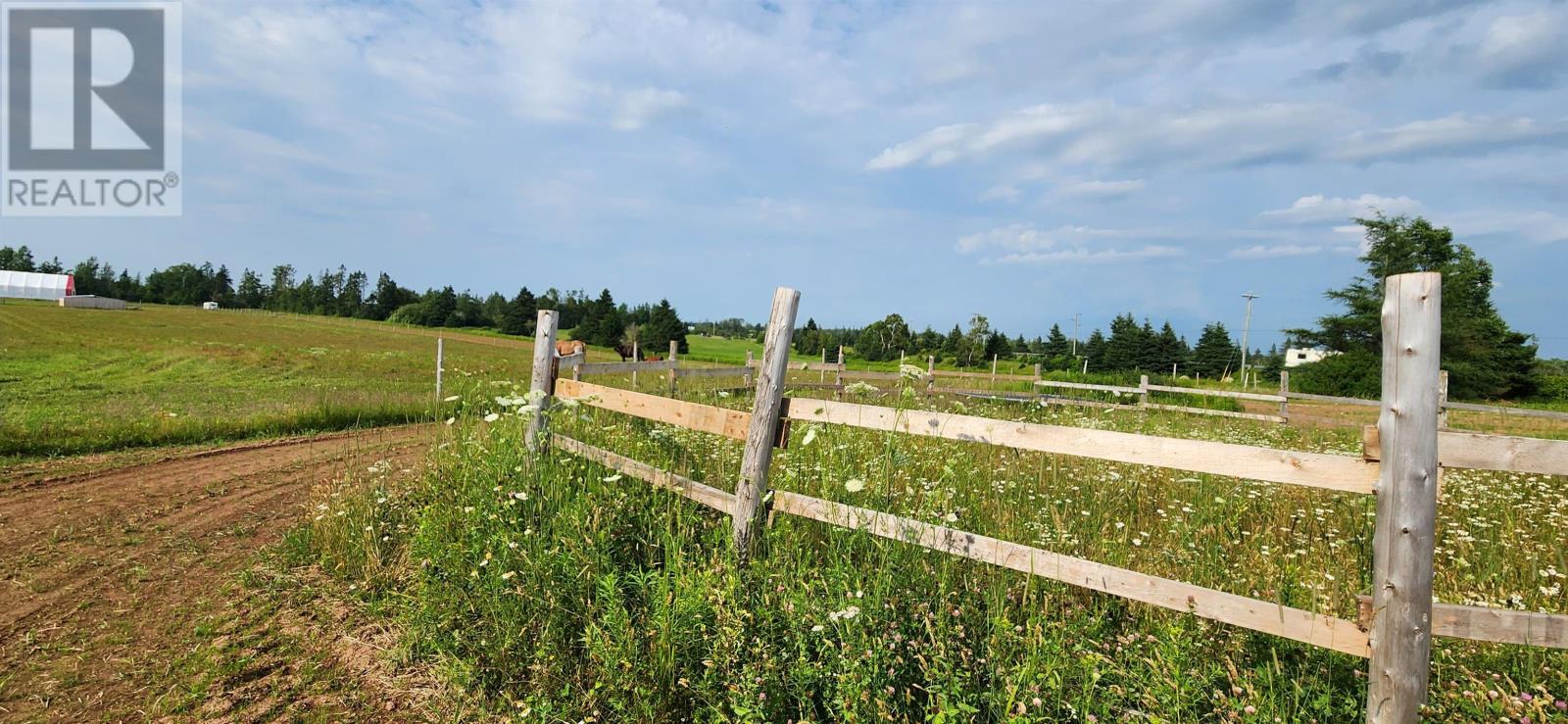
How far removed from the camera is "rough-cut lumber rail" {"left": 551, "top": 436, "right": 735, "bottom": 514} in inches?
156

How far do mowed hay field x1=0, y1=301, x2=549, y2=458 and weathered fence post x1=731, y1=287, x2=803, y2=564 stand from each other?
160 inches

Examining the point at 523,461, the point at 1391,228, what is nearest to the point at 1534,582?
the point at 523,461

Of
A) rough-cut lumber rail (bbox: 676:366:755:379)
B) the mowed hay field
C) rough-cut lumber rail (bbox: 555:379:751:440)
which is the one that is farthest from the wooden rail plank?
rough-cut lumber rail (bbox: 555:379:751:440)

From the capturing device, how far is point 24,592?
181 inches

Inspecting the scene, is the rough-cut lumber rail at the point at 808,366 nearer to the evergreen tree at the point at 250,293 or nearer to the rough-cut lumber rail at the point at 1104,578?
the rough-cut lumber rail at the point at 1104,578

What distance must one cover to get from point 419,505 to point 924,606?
402 cm

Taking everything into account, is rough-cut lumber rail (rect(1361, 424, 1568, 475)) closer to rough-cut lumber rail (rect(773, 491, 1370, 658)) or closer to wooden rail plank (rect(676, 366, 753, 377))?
rough-cut lumber rail (rect(773, 491, 1370, 658))

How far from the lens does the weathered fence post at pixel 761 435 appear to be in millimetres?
3748

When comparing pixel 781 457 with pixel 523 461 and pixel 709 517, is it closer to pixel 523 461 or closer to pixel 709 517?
pixel 709 517

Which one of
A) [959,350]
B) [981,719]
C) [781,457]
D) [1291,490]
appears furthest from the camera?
[959,350]

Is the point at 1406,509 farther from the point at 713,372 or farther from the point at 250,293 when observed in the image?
the point at 250,293

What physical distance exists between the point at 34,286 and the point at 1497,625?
12651cm

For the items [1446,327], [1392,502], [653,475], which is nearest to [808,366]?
[653,475]

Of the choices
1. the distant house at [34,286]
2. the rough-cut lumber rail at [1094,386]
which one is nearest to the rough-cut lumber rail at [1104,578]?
the rough-cut lumber rail at [1094,386]
